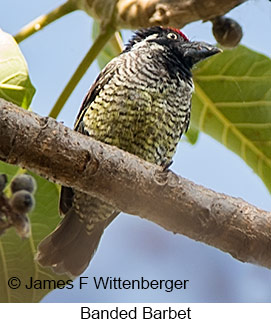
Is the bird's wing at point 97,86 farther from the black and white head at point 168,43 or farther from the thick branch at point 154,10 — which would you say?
the thick branch at point 154,10

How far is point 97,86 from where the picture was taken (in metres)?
2.51

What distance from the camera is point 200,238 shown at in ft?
4.92

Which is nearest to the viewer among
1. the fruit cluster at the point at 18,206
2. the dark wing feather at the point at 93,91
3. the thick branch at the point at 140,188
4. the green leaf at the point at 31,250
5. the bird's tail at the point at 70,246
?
the fruit cluster at the point at 18,206

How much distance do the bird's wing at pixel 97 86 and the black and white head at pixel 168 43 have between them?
119mm

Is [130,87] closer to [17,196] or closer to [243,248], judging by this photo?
[243,248]

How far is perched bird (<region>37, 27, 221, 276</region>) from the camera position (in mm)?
2428

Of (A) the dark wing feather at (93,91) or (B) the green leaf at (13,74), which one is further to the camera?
(A) the dark wing feather at (93,91)

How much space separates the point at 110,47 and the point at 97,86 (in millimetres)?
165

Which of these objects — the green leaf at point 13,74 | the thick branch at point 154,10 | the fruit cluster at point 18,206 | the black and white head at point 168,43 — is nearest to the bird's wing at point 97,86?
the black and white head at point 168,43

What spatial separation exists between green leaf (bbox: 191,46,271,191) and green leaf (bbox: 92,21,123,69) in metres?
0.38

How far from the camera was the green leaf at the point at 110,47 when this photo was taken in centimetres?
233

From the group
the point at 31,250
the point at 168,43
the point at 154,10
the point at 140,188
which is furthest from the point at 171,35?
the point at 140,188

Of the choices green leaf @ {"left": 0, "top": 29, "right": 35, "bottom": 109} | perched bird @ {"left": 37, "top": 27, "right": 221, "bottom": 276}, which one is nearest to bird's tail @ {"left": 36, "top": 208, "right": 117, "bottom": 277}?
perched bird @ {"left": 37, "top": 27, "right": 221, "bottom": 276}
